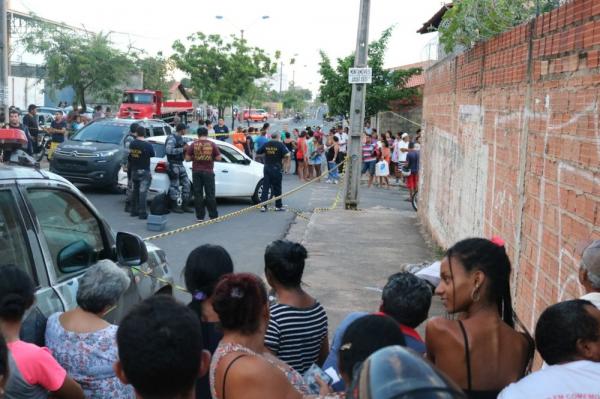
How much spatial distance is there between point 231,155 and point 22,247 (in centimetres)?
1253

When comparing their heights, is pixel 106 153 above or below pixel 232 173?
above

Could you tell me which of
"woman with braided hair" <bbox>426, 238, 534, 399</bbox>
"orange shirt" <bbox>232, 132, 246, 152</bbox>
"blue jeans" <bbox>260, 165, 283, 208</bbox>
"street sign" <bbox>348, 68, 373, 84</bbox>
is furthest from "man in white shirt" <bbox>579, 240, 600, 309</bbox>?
"orange shirt" <bbox>232, 132, 246, 152</bbox>

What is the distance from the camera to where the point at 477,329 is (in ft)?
9.62

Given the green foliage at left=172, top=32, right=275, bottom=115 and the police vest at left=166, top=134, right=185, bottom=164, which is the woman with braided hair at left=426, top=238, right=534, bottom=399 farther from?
the green foliage at left=172, top=32, right=275, bottom=115

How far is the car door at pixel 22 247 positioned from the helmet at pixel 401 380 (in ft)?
8.70

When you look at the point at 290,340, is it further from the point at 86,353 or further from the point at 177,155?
the point at 177,155

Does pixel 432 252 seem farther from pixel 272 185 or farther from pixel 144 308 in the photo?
pixel 144 308

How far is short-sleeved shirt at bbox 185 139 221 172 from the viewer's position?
13.4 meters

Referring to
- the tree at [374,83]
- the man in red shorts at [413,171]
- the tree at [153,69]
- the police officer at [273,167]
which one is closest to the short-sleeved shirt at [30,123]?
the police officer at [273,167]

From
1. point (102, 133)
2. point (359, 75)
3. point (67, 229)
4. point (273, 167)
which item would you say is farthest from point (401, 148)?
point (67, 229)

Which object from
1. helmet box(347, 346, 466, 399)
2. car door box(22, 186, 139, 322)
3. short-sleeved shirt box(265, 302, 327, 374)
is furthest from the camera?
car door box(22, 186, 139, 322)

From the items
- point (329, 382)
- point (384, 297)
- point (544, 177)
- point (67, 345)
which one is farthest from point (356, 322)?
point (544, 177)

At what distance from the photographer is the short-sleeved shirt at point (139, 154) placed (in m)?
13.4

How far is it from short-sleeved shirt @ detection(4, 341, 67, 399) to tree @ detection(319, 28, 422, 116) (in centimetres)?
2698
